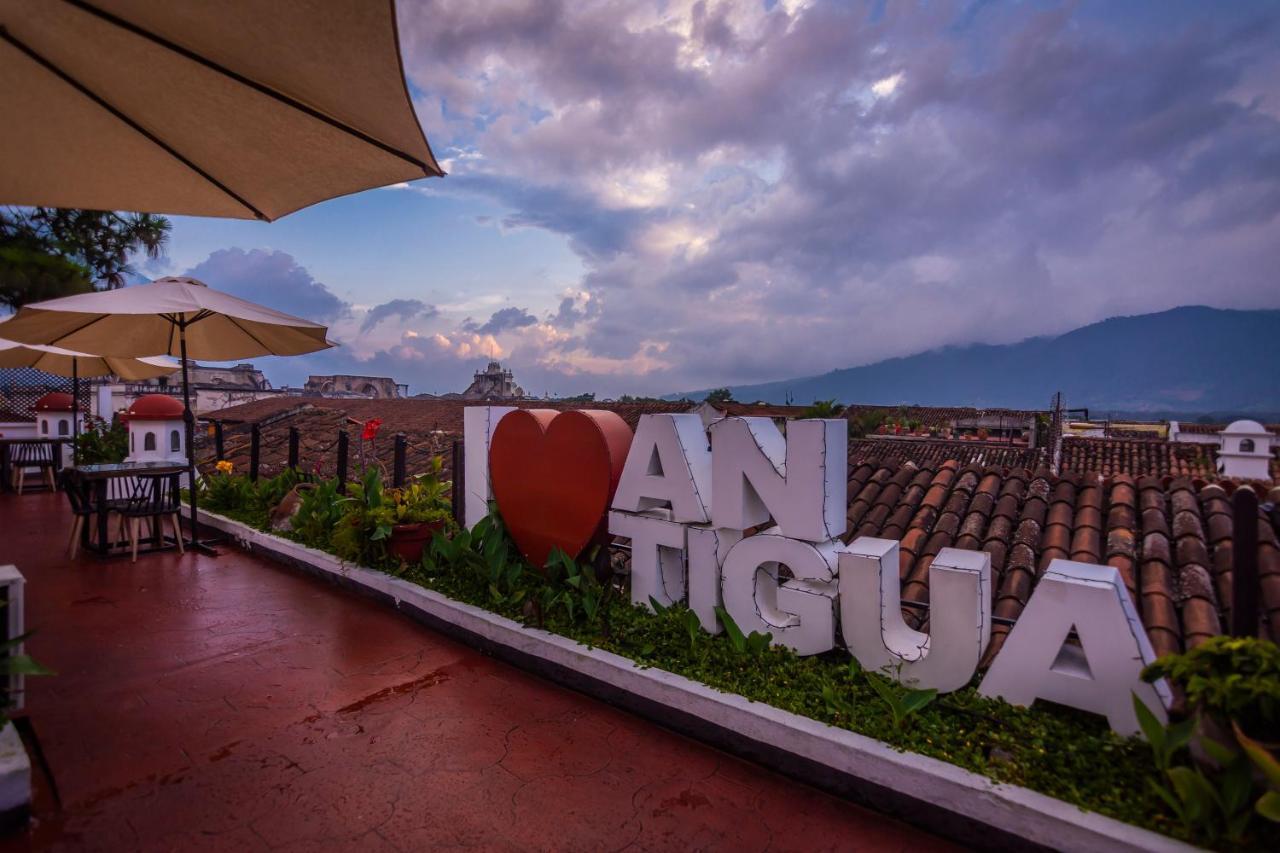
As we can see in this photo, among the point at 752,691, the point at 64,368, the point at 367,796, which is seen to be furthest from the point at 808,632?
the point at 64,368

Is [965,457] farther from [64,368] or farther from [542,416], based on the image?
[64,368]

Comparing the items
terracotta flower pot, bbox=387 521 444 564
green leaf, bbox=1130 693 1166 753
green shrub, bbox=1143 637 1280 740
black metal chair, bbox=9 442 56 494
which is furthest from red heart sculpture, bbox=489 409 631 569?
black metal chair, bbox=9 442 56 494

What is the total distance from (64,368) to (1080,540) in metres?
12.5

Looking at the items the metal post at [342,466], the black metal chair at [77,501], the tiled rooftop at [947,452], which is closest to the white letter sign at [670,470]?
the metal post at [342,466]

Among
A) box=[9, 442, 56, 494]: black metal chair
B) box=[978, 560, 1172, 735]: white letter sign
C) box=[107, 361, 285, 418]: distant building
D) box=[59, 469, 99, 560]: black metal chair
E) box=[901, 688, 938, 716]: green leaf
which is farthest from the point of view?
box=[107, 361, 285, 418]: distant building

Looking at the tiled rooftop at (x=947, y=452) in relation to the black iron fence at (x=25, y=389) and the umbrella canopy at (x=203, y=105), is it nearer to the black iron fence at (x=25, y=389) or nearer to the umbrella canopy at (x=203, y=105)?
the umbrella canopy at (x=203, y=105)

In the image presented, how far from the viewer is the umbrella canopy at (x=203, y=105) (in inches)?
80.7

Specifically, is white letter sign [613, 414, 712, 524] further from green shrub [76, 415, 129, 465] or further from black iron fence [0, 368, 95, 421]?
black iron fence [0, 368, 95, 421]

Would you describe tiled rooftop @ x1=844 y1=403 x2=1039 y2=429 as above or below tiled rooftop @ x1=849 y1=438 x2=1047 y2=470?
above

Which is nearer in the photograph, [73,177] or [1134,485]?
[73,177]

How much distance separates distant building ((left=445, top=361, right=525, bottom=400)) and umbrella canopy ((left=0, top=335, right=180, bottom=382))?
1104 centimetres

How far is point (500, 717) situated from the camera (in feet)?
9.50

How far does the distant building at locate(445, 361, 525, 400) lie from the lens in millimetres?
20594

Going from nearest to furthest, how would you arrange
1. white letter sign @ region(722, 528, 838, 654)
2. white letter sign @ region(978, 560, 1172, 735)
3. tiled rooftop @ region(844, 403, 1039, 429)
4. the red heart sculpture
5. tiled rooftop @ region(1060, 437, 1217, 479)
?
1. white letter sign @ region(978, 560, 1172, 735)
2. white letter sign @ region(722, 528, 838, 654)
3. the red heart sculpture
4. tiled rooftop @ region(1060, 437, 1217, 479)
5. tiled rooftop @ region(844, 403, 1039, 429)
